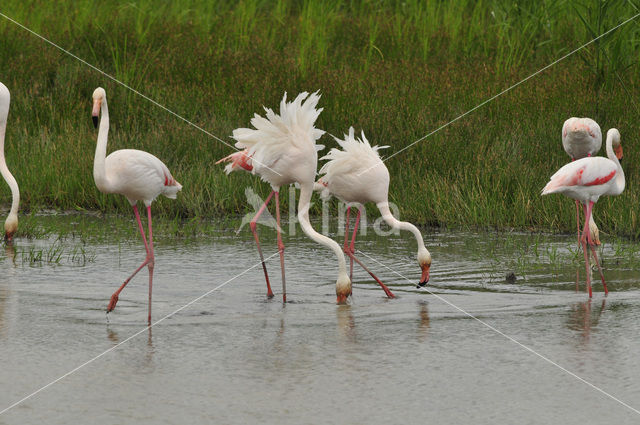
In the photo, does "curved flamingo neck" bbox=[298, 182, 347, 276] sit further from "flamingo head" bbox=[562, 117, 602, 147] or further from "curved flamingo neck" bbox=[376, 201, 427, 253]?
"flamingo head" bbox=[562, 117, 602, 147]

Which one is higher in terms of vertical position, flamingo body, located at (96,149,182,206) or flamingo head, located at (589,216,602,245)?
flamingo body, located at (96,149,182,206)

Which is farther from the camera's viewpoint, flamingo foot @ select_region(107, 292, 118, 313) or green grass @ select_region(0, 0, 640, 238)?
green grass @ select_region(0, 0, 640, 238)

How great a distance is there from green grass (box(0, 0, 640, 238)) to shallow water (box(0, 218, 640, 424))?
5.95 ft

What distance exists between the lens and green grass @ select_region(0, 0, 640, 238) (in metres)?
9.91

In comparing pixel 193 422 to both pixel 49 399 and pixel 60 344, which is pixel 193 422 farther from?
pixel 60 344

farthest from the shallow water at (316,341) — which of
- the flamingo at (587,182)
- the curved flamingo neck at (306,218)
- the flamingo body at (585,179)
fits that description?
the flamingo body at (585,179)

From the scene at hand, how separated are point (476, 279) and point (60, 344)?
3.06 metres

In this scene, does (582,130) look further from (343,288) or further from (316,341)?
(316,341)

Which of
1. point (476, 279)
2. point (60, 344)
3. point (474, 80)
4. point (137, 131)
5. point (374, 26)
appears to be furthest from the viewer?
point (374, 26)

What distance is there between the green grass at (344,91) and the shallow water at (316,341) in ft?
5.95

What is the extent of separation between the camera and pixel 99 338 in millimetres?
5336

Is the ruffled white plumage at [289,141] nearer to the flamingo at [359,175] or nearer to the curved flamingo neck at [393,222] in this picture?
the flamingo at [359,175]

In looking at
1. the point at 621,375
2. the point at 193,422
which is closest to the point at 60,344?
the point at 193,422

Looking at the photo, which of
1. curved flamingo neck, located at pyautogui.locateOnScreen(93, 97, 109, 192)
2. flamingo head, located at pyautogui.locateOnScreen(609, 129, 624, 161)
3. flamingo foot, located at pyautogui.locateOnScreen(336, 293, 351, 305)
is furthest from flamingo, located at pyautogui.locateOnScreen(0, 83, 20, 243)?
flamingo head, located at pyautogui.locateOnScreen(609, 129, 624, 161)
